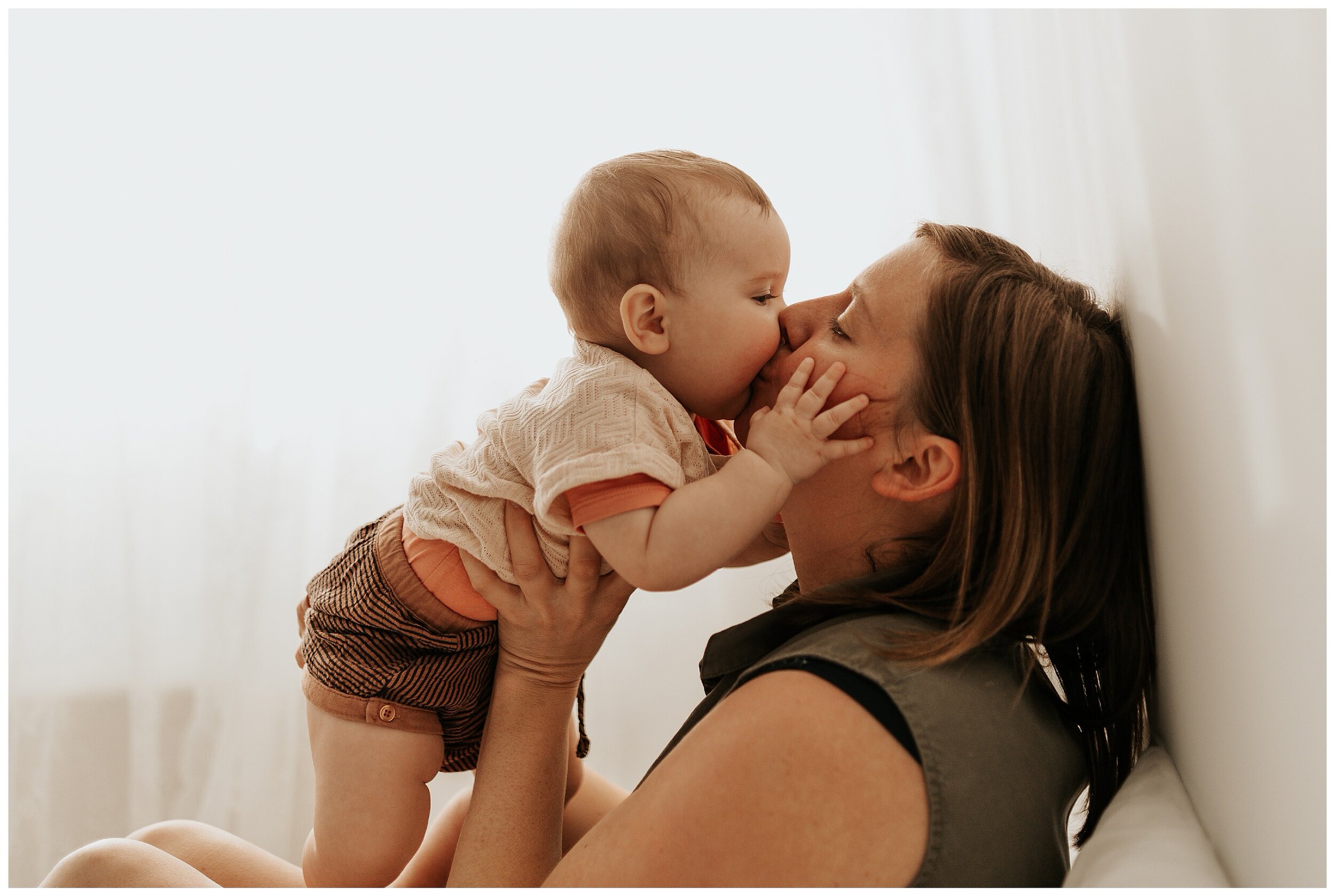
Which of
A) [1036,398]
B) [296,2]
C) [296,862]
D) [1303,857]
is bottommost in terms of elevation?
[296,862]

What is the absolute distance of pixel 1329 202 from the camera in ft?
1.35

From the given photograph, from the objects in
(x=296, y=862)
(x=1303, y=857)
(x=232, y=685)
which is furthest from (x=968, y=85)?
(x=296, y=862)

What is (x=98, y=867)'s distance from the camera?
1030 millimetres

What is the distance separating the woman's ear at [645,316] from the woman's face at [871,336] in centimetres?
13

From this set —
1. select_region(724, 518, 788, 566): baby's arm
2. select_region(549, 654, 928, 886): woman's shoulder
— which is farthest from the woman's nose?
select_region(549, 654, 928, 886): woman's shoulder

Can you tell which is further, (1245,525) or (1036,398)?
(1036,398)

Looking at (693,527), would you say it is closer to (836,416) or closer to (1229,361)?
(836,416)

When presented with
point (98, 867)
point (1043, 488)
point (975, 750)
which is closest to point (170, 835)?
point (98, 867)

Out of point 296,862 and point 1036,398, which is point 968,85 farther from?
point 296,862

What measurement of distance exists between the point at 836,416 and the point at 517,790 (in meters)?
0.56

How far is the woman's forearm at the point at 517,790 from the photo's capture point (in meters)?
1.02

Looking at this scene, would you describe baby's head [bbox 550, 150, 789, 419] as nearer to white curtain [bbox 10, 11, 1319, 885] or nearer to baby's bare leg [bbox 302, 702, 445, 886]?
baby's bare leg [bbox 302, 702, 445, 886]

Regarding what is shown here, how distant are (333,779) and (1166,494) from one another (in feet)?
2.96

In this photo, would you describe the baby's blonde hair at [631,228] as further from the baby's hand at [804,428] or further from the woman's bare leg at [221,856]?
the woman's bare leg at [221,856]
